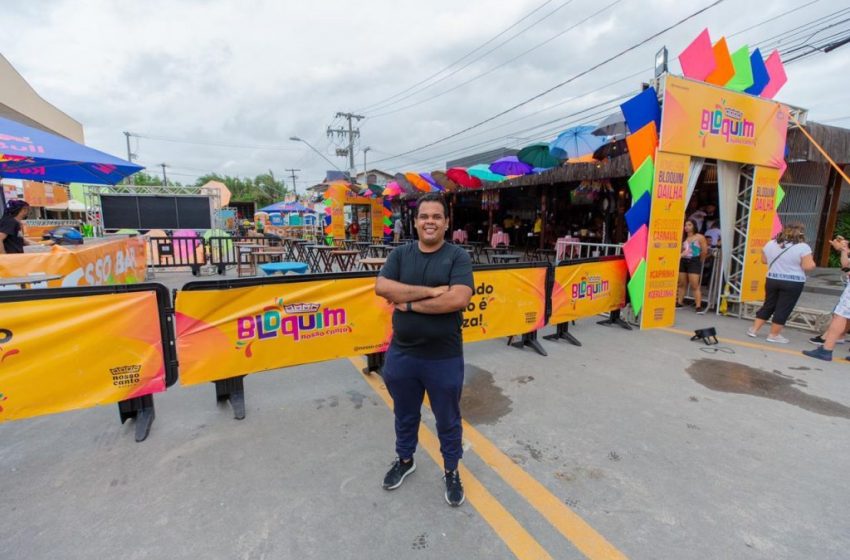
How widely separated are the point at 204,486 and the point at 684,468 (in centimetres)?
332

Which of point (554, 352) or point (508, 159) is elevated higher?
point (508, 159)

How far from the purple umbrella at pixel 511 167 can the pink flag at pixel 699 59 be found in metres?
5.39

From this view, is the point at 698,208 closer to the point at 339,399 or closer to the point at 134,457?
the point at 339,399

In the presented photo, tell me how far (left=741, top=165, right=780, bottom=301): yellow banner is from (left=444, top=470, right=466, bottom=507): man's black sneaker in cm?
740

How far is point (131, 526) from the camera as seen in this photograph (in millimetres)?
2301

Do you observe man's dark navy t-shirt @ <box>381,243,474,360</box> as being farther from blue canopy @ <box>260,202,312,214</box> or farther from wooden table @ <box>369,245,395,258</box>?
blue canopy @ <box>260,202,312,214</box>

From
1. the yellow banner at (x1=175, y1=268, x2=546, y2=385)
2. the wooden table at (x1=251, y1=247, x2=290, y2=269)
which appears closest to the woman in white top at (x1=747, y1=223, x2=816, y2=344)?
the yellow banner at (x1=175, y1=268, x2=546, y2=385)

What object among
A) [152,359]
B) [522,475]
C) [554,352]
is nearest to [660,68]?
[554,352]

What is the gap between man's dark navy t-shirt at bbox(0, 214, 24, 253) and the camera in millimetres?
5984

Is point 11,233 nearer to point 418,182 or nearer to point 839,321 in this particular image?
point 839,321

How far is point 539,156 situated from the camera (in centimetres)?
1062

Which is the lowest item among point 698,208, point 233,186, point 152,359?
point 152,359

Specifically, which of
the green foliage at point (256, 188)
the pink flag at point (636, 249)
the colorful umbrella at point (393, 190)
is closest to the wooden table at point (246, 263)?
the colorful umbrella at point (393, 190)

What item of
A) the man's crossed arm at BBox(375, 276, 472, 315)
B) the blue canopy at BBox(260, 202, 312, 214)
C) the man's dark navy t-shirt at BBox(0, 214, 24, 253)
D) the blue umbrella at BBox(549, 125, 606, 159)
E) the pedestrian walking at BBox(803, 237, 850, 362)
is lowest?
the pedestrian walking at BBox(803, 237, 850, 362)
